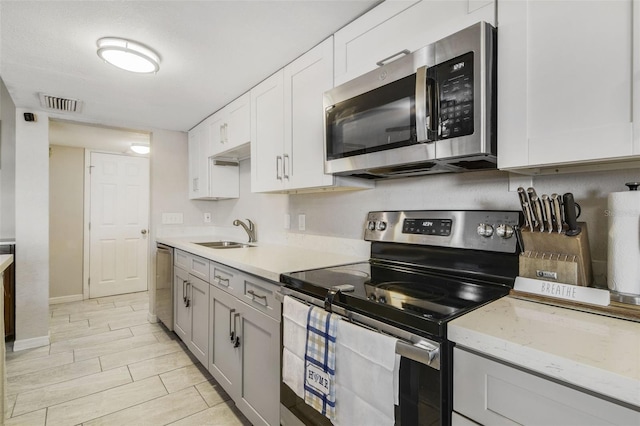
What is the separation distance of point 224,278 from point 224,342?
40 cm

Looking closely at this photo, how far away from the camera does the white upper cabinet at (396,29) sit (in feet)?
3.61

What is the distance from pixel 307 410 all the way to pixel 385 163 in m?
1.06

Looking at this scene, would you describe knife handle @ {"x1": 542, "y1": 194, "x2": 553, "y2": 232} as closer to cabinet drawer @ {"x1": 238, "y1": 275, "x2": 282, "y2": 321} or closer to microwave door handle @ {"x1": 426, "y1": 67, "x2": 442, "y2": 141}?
microwave door handle @ {"x1": 426, "y1": 67, "x2": 442, "y2": 141}

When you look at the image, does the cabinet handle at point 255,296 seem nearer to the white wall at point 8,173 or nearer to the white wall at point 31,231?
the white wall at point 31,231

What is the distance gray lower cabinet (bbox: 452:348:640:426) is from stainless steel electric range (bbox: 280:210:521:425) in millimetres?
40

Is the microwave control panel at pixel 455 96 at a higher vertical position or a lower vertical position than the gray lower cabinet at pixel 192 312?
higher

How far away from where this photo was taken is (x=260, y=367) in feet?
5.19

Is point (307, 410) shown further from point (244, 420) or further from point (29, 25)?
point (29, 25)

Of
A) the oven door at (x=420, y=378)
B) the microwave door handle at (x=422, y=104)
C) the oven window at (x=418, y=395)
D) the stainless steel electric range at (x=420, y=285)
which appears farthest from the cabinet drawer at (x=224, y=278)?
the microwave door handle at (x=422, y=104)

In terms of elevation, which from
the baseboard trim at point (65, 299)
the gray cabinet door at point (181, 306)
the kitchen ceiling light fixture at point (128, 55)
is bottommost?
the baseboard trim at point (65, 299)

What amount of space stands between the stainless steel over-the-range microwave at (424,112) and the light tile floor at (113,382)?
1.69 meters

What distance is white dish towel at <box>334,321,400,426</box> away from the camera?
2.95ft

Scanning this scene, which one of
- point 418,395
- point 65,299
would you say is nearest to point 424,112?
point 418,395

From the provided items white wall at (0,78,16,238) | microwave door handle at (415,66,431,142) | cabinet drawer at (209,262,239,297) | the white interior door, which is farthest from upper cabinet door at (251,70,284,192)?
the white interior door
